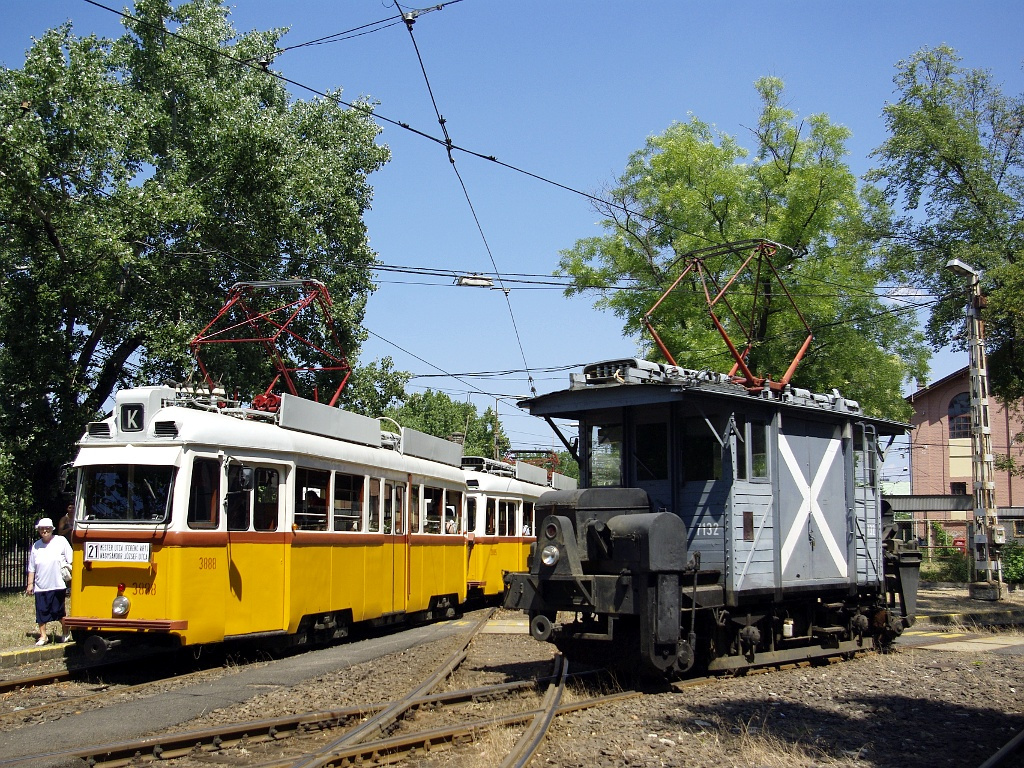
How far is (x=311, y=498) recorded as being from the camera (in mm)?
13031

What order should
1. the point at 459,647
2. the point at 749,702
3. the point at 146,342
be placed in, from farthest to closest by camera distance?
the point at 146,342
the point at 459,647
the point at 749,702

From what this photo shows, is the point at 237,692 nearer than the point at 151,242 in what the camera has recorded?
Yes

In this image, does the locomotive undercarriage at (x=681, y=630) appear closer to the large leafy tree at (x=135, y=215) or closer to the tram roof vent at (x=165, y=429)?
the tram roof vent at (x=165, y=429)

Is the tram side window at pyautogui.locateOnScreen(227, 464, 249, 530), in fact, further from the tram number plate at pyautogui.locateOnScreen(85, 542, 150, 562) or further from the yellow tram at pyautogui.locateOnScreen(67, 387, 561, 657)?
the tram number plate at pyautogui.locateOnScreen(85, 542, 150, 562)

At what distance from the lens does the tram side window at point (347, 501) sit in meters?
13.7

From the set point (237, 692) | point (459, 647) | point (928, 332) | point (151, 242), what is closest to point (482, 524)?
point (459, 647)

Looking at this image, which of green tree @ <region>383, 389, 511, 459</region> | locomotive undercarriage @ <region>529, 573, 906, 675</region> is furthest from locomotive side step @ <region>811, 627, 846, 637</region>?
green tree @ <region>383, 389, 511, 459</region>

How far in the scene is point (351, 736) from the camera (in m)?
7.54

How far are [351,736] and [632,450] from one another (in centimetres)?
488

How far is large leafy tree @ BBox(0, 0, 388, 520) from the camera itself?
1850cm

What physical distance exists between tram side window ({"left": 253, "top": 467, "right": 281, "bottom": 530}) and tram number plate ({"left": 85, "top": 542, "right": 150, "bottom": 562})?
1.43m

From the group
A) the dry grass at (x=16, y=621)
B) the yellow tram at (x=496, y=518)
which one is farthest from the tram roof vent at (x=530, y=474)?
the dry grass at (x=16, y=621)

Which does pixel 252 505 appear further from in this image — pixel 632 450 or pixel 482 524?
pixel 482 524

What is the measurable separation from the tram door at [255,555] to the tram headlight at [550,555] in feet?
12.7
